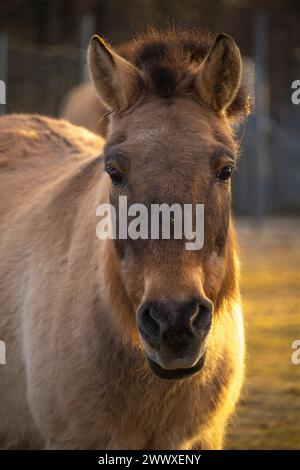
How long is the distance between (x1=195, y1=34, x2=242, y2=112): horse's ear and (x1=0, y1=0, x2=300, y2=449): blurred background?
368 millimetres

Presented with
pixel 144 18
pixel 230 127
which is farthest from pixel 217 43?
pixel 144 18

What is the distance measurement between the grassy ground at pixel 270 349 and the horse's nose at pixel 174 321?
2378mm

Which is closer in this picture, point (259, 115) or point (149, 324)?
point (149, 324)

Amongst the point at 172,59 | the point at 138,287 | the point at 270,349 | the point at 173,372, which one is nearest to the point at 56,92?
the point at 270,349

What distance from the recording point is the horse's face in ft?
10.7

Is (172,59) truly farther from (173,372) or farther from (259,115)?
(259,115)

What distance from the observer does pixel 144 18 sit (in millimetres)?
22766

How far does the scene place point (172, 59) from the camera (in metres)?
3.98

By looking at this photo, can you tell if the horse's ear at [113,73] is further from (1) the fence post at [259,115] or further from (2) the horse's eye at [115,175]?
(1) the fence post at [259,115]

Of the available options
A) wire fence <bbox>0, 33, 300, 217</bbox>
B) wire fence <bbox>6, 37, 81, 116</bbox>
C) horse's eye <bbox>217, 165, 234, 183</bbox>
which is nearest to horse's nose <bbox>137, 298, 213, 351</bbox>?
horse's eye <bbox>217, 165, 234, 183</bbox>

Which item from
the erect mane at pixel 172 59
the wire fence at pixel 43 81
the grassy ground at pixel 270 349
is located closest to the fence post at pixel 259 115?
the grassy ground at pixel 270 349

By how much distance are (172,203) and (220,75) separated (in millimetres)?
791

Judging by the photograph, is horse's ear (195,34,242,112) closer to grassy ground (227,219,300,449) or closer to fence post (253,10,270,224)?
grassy ground (227,219,300,449)

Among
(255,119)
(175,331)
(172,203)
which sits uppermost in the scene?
(255,119)
